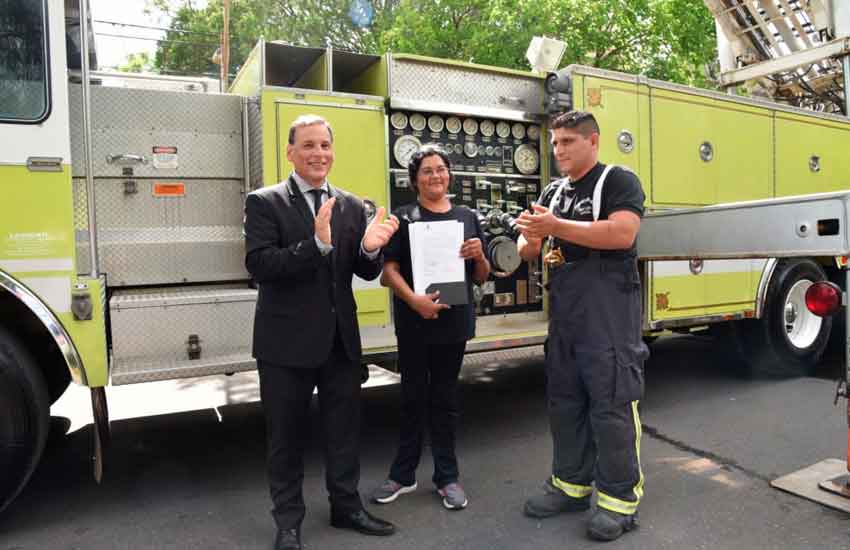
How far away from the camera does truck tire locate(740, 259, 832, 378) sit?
20.9ft

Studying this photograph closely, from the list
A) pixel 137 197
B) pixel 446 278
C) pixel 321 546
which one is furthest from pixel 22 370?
pixel 446 278

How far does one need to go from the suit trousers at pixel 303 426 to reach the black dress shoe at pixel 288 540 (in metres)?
0.03

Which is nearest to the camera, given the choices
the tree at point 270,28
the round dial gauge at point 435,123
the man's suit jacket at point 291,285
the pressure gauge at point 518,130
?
the man's suit jacket at point 291,285

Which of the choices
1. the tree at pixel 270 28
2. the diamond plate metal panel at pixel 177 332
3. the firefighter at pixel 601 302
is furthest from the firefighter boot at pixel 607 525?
the tree at pixel 270 28

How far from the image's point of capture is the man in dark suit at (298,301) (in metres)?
2.98

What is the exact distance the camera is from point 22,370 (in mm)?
3258

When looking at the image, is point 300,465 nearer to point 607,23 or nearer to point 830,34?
point 830,34

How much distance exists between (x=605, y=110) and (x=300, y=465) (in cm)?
356

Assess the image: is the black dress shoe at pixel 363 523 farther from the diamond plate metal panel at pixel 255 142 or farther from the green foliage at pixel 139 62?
the green foliage at pixel 139 62

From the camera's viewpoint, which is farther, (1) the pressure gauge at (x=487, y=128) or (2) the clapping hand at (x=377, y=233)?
(1) the pressure gauge at (x=487, y=128)

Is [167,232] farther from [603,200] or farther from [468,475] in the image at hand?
[603,200]

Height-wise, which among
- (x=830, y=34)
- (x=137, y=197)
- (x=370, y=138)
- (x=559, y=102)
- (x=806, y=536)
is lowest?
(x=806, y=536)

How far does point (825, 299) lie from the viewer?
163 inches

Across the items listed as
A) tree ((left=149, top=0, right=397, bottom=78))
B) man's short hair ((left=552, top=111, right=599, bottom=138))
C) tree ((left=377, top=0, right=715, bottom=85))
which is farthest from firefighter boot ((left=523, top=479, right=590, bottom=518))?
tree ((left=149, top=0, right=397, bottom=78))
